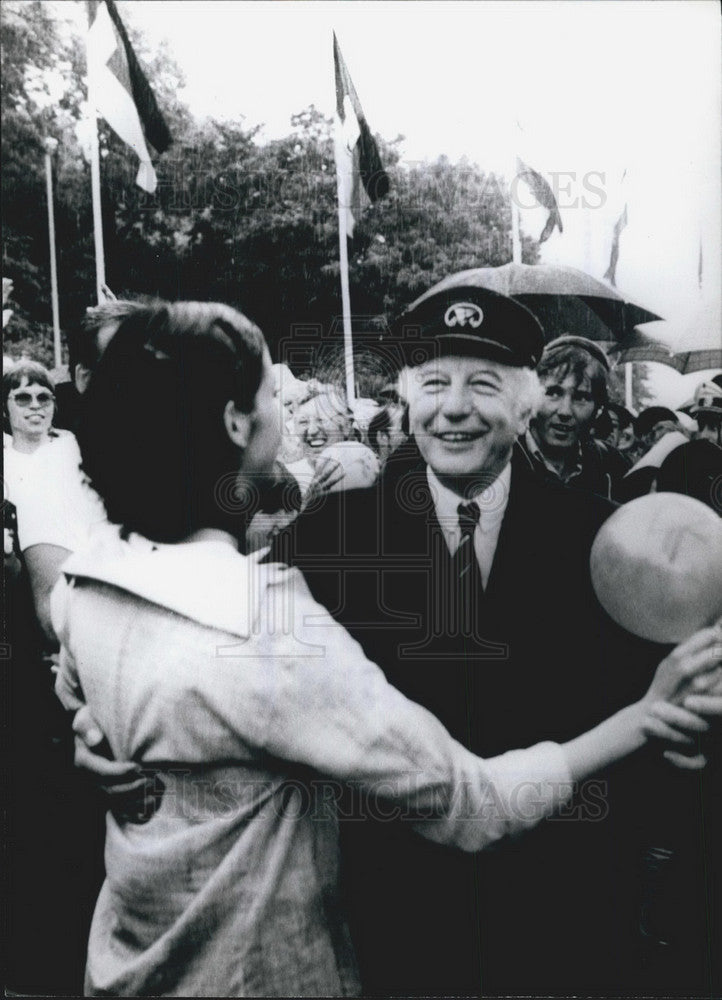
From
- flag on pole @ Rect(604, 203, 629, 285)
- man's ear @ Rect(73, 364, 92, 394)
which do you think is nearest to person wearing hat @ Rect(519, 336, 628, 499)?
flag on pole @ Rect(604, 203, 629, 285)

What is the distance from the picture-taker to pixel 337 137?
3.09 metres

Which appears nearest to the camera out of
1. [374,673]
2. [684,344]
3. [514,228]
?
[374,673]

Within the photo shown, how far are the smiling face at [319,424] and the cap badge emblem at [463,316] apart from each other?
1.62ft

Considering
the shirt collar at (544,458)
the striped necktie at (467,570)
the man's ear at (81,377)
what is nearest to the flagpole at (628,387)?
the shirt collar at (544,458)

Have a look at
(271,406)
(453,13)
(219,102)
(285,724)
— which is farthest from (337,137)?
(285,724)

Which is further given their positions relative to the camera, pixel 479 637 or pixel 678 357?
pixel 678 357

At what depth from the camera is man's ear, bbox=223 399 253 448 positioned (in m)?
3.06

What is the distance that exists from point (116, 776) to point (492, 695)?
134 cm

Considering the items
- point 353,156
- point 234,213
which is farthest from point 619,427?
point 234,213

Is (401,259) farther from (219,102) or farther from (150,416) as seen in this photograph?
(150,416)

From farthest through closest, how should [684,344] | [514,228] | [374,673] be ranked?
[684,344], [514,228], [374,673]

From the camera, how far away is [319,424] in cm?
310

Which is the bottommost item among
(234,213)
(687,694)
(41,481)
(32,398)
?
(687,694)

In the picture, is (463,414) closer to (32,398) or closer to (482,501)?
(482,501)
